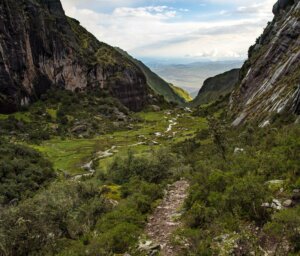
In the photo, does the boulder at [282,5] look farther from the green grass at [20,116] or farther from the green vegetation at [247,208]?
the green vegetation at [247,208]

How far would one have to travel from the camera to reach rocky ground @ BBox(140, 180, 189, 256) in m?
22.1

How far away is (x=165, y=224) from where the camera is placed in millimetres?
27469

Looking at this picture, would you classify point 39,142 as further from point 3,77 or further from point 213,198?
point 213,198

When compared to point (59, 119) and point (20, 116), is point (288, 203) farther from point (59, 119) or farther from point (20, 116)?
point (59, 119)

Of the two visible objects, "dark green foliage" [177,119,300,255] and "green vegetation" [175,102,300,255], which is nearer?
"green vegetation" [175,102,300,255]

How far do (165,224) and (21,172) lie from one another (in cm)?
6806

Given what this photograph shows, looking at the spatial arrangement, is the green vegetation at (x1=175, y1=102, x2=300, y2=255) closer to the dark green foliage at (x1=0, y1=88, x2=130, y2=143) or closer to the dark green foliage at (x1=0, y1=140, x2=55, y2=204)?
the dark green foliage at (x1=0, y1=140, x2=55, y2=204)

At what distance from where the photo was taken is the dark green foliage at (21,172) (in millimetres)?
76000

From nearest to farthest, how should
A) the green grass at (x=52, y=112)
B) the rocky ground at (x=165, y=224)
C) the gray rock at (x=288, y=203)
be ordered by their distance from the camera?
1. the rocky ground at (x=165, y=224)
2. the gray rock at (x=288, y=203)
3. the green grass at (x=52, y=112)

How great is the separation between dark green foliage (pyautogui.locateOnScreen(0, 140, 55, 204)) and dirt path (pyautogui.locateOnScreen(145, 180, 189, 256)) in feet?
144

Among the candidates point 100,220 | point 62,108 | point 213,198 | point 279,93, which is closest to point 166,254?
point 213,198

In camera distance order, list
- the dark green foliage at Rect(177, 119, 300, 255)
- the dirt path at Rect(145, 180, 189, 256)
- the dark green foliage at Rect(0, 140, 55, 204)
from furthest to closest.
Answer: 1. the dark green foliage at Rect(0, 140, 55, 204)
2. the dirt path at Rect(145, 180, 189, 256)
3. the dark green foliage at Rect(177, 119, 300, 255)

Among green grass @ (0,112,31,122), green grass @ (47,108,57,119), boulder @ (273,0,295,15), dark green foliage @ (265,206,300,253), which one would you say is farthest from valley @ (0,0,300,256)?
green grass @ (47,108,57,119)

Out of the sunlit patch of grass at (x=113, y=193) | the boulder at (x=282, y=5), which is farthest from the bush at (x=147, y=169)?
the boulder at (x=282, y=5)
